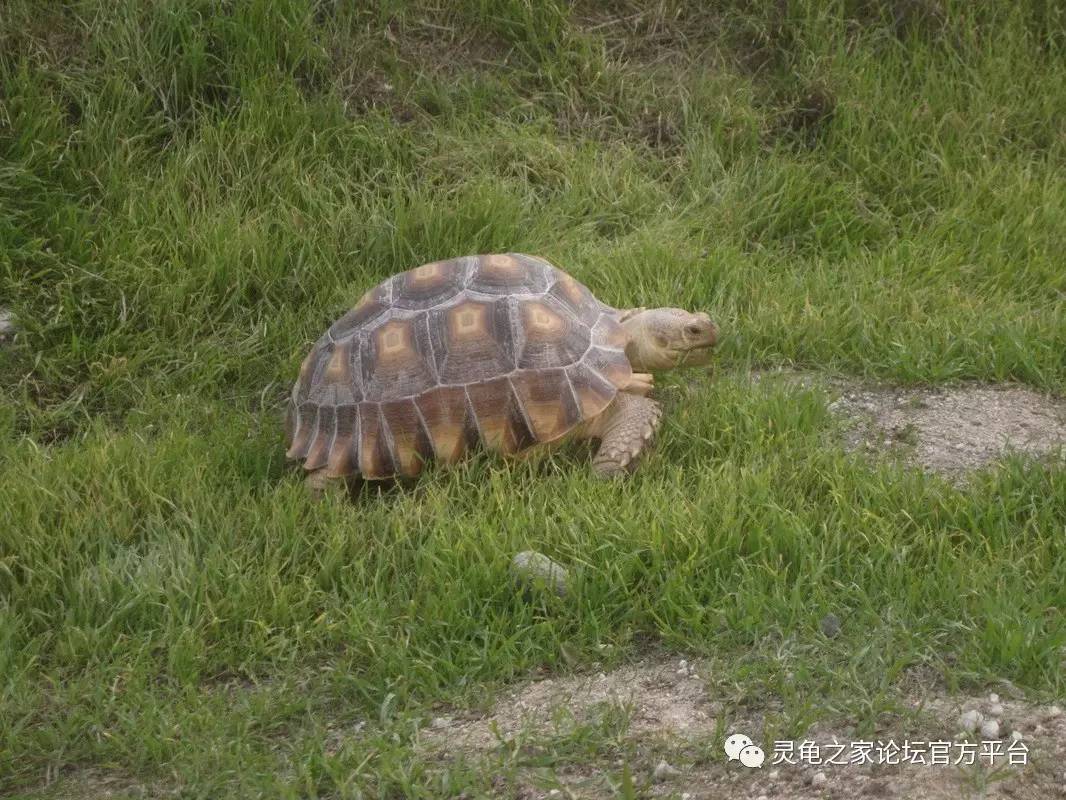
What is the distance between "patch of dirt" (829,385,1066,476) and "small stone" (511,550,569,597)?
4.15 feet

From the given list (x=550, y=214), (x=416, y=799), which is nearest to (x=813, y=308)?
(x=550, y=214)

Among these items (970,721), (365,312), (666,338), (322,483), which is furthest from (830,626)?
(365,312)

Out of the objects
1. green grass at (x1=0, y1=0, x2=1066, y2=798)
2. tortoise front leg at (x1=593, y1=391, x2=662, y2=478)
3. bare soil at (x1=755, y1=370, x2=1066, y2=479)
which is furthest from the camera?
bare soil at (x1=755, y1=370, x2=1066, y2=479)

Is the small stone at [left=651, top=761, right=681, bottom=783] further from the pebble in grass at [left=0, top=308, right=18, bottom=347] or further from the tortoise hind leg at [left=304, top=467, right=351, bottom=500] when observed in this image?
the pebble in grass at [left=0, top=308, right=18, bottom=347]

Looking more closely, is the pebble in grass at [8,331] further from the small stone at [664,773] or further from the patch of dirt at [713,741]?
the small stone at [664,773]

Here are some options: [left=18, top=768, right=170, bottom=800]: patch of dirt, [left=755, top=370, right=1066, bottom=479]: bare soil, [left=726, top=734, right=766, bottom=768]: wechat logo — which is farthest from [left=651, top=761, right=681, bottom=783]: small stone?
[left=755, top=370, right=1066, bottom=479]: bare soil

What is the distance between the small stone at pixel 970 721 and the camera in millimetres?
3043

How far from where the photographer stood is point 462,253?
5504 millimetres

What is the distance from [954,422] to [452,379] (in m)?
1.71

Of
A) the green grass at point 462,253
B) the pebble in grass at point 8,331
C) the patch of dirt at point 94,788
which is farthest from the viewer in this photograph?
the pebble in grass at point 8,331

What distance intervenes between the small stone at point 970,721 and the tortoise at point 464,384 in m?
1.36

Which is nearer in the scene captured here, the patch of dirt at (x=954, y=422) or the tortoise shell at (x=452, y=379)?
the tortoise shell at (x=452, y=379)

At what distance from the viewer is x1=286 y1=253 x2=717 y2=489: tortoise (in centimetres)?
422

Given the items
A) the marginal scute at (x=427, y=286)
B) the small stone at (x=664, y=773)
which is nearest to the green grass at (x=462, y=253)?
the small stone at (x=664, y=773)
